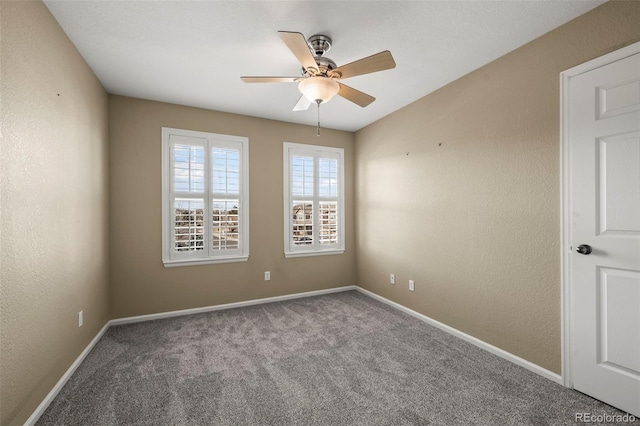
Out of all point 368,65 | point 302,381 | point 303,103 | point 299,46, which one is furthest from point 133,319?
point 368,65

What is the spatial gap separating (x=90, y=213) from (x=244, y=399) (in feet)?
7.27

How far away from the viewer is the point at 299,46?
1792mm

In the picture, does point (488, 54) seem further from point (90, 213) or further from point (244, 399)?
point (90, 213)

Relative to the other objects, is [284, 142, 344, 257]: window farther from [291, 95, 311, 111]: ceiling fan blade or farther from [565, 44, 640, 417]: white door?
[565, 44, 640, 417]: white door

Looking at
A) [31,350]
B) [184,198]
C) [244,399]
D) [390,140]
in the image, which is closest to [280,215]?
[184,198]

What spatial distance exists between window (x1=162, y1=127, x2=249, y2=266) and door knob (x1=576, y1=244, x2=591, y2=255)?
3.42m

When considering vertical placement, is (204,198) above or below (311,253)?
above

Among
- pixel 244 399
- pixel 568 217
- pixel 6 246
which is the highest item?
pixel 568 217

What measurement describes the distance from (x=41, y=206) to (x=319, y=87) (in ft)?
6.58

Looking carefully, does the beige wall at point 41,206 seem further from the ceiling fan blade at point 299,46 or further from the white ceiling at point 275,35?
the ceiling fan blade at point 299,46

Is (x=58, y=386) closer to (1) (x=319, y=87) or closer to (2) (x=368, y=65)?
(1) (x=319, y=87)

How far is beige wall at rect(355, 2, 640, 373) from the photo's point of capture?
2162 mm

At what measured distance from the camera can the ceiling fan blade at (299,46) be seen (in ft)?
5.45

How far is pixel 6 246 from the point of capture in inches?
59.8
